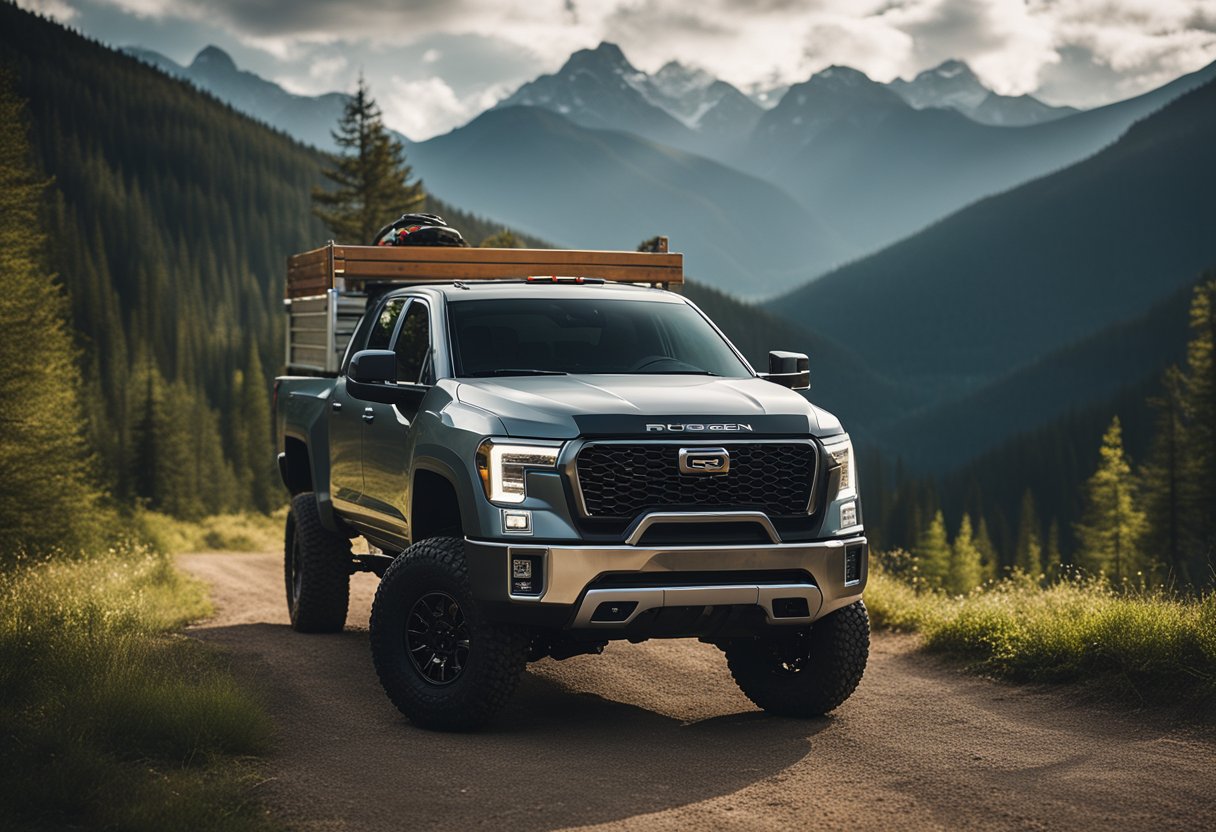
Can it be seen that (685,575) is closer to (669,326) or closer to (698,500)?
(698,500)

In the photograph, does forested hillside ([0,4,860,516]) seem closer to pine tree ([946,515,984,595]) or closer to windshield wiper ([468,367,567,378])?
pine tree ([946,515,984,595])

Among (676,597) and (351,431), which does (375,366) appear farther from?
(676,597)

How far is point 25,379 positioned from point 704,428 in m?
25.9

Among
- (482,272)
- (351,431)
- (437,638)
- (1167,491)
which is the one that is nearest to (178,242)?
(1167,491)

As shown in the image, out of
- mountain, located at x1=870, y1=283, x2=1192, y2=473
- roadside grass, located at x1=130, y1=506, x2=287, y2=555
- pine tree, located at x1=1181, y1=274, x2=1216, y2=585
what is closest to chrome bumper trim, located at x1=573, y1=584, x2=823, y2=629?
roadside grass, located at x1=130, y1=506, x2=287, y2=555

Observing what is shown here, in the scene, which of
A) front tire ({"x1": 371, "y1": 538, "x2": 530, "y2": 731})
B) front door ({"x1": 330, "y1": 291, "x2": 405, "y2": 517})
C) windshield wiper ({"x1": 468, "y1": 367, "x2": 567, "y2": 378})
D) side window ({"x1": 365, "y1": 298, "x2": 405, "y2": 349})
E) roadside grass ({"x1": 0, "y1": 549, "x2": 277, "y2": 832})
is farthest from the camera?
side window ({"x1": 365, "y1": 298, "x2": 405, "y2": 349})

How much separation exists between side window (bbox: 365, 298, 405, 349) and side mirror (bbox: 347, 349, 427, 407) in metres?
1.10

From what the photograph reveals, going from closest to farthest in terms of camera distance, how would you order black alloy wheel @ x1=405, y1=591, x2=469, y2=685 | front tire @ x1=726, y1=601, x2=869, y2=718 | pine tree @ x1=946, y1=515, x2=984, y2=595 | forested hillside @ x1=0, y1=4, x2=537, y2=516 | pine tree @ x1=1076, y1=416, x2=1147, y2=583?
1. black alloy wheel @ x1=405, y1=591, x2=469, y2=685
2. front tire @ x1=726, y1=601, x2=869, y2=718
3. pine tree @ x1=1076, y1=416, x2=1147, y2=583
4. pine tree @ x1=946, y1=515, x2=984, y2=595
5. forested hillside @ x1=0, y1=4, x2=537, y2=516

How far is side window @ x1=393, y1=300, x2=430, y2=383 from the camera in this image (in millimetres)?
8000

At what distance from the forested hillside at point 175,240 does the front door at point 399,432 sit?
72523 mm

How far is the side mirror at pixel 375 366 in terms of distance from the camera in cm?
738

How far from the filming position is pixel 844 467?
7.03 m

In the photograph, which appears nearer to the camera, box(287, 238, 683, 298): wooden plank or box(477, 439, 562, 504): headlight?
box(477, 439, 562, 504): headlight

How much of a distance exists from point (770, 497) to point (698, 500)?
42 cm
